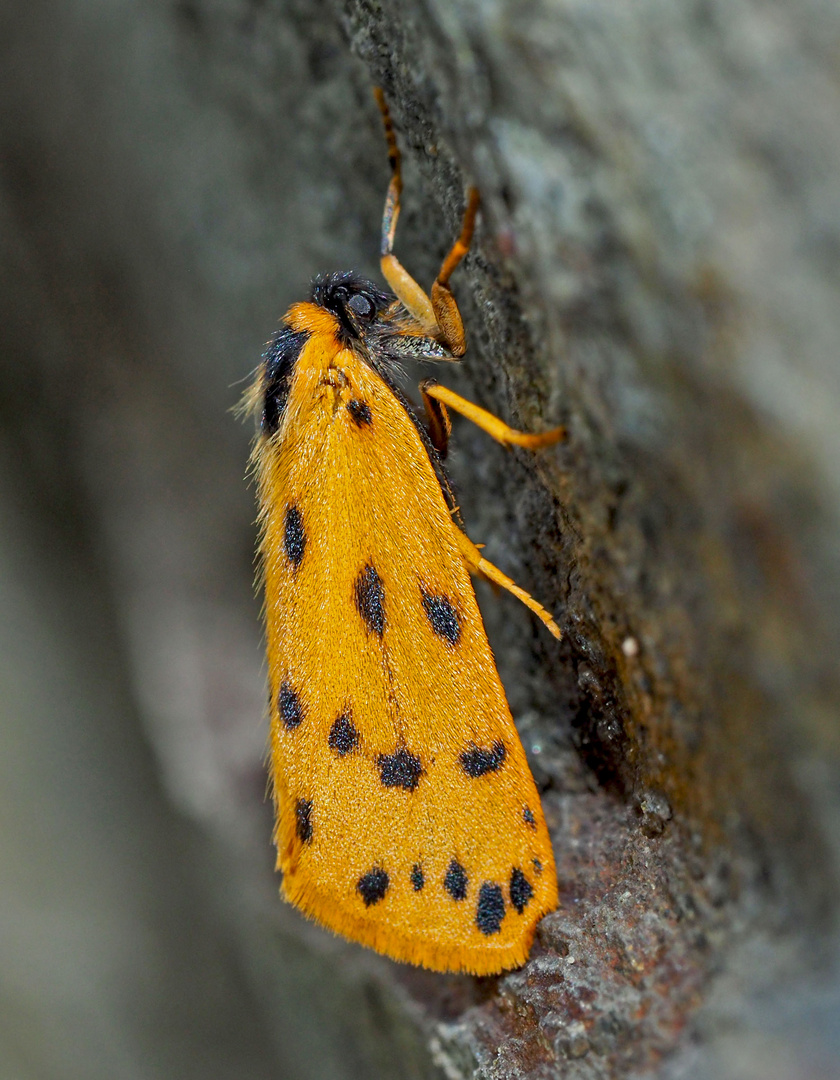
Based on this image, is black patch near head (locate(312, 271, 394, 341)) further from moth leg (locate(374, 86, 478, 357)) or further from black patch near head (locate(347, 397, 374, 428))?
black patch near head (locate(347, 397, 374, 428))

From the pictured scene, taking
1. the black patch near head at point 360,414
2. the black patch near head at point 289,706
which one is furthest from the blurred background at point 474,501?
the black patch near head at point 289,706

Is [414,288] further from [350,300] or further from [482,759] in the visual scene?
[482,759]

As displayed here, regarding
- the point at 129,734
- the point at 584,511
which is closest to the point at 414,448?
the point at 584,511

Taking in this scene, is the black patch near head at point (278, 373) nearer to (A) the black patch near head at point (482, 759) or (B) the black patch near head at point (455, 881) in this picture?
(A) the black patch near head at point (482, 759)

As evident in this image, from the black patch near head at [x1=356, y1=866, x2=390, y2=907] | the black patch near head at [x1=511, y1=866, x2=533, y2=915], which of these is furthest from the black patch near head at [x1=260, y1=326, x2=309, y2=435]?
the black patch near head at [x1=511, y1=866, x2=533, y2=915]

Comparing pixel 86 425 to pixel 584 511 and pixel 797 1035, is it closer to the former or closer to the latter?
pixel 584 511

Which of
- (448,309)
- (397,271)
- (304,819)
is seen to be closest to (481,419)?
(448,309)
